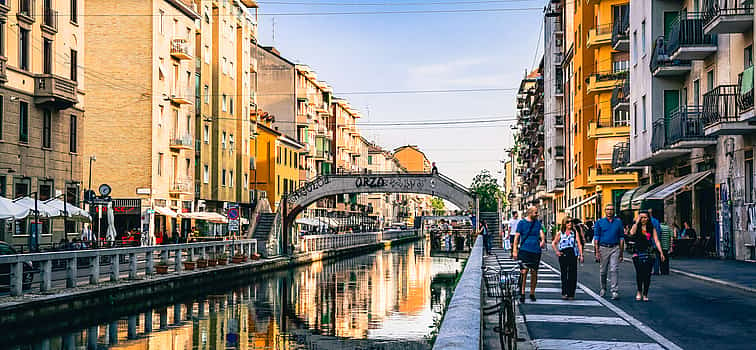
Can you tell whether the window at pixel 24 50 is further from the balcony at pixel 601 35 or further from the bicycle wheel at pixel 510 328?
the balcony at pixel 601 35

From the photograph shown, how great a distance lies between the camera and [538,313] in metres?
14.7

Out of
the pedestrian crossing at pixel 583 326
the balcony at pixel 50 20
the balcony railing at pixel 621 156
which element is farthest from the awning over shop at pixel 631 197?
the balcony at pixel 50 20

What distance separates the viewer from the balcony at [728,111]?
2675 cm

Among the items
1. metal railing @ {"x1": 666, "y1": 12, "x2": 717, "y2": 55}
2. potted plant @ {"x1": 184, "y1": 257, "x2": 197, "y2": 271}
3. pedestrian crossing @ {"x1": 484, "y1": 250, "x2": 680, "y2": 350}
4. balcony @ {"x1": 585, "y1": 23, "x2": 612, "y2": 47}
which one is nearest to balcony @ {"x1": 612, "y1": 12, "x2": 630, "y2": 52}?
balcony @ {"x1": 585, "y1": 23, "x2": 612, "y2": 47}

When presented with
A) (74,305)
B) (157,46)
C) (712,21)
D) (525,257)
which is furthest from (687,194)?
(157,46)

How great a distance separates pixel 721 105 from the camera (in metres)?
28.2

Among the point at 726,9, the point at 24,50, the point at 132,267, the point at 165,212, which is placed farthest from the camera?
the point at 165,212

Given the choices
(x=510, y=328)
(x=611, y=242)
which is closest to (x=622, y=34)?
(x=611, y=242)

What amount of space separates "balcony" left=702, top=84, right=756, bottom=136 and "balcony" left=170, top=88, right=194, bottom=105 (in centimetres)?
3376

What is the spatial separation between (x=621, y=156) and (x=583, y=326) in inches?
1329

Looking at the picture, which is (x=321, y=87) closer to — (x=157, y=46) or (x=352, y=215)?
(x=352, y=215)

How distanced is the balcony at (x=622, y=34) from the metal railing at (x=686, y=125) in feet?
37.5

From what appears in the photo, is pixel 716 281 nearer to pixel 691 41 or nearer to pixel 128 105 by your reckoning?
pixel 691 41

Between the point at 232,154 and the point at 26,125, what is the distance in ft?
99.6
